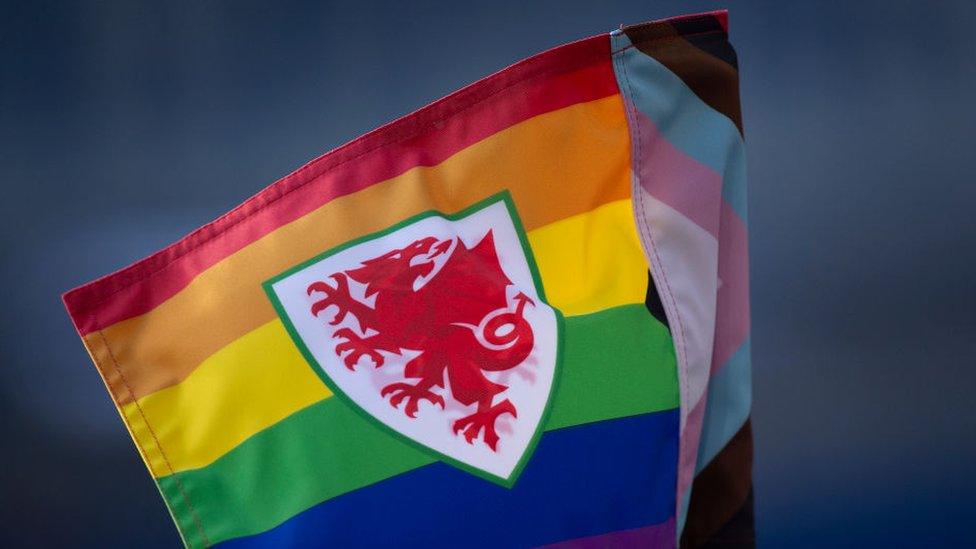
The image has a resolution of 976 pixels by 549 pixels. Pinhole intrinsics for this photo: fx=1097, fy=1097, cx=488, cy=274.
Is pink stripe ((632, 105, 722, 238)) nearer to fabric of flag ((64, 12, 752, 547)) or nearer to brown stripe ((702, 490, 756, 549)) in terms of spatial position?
fabric of flag ((64, 12, 752, 547))

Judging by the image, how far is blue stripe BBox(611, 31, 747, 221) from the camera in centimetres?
49

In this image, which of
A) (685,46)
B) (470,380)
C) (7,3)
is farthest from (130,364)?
(7,3)

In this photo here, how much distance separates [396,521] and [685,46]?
9.8 inches

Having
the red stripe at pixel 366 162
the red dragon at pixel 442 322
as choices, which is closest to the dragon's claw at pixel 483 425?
the red dragon at pixel 442 322

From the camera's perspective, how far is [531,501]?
18.4 inches

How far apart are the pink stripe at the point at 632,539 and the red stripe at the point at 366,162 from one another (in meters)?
0.18

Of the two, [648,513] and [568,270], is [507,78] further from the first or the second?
[648,513]

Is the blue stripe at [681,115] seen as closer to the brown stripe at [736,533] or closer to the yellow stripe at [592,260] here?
the yellow stripe at [592,260]

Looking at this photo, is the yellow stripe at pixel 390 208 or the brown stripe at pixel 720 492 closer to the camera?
the yellow stripe at pixel 390 208

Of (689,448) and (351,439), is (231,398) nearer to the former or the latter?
(351,439)

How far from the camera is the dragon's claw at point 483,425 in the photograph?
0.47 meters

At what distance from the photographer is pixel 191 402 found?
45 cm

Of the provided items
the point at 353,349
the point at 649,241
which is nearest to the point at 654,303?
A: the point at 649,241

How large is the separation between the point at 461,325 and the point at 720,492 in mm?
174
